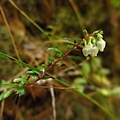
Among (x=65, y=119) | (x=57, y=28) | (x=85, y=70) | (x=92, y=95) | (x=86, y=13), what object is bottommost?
(x=65, y=119)

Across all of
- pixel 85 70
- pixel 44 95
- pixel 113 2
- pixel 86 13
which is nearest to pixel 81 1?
pixel 86 13

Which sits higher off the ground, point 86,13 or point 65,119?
point 86,13

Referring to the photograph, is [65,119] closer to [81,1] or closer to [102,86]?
[102,86]

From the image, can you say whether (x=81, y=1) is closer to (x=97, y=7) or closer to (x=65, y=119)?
(x=97, y=7)

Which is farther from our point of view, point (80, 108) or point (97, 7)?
point (97, 7)

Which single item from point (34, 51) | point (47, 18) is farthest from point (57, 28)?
point (34, 51)

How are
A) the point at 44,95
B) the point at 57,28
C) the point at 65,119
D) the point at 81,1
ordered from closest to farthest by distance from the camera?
the point at 44,95 → the point at 65,119 → the point at 57,28 → the point at 81,1

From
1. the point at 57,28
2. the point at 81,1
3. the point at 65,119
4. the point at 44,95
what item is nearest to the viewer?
the point at 44,95
